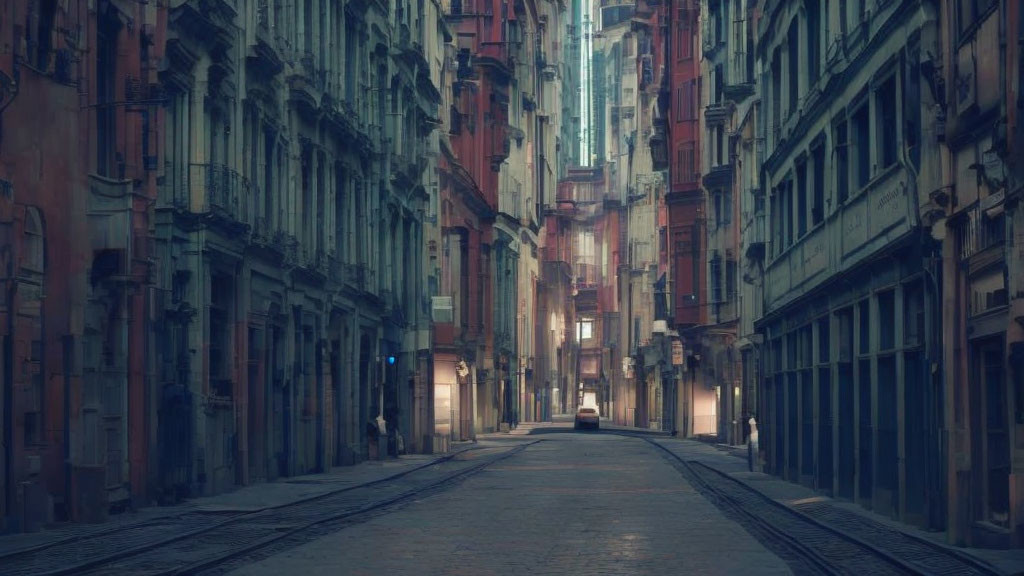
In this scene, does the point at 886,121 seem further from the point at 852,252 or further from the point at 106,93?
the point at 106,93

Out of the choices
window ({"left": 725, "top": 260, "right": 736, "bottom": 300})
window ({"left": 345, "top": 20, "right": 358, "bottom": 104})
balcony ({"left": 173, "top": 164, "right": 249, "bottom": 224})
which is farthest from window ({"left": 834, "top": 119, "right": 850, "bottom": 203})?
window ({"left": 725, "top": 260, "right": 736, "bottom": 300})

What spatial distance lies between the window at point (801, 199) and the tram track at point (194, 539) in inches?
423

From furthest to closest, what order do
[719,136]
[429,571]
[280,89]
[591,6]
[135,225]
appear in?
1. [591,6]
2. [719,136]
3. [280,89]
4. [135,225]
5. [429,571]

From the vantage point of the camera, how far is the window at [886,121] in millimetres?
27188

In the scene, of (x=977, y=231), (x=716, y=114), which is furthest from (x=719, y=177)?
(x=977, y=231)

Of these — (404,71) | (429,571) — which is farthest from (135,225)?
(404,71)

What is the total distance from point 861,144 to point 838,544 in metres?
10.2

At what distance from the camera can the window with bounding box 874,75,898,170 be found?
27188mm

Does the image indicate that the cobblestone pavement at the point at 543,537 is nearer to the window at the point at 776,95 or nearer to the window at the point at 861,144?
the window at the point at 861,144

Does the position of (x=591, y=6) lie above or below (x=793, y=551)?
above

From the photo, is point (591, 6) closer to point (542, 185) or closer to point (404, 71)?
point (542, 185)

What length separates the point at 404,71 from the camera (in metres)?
59.3

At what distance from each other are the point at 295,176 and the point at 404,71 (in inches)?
689

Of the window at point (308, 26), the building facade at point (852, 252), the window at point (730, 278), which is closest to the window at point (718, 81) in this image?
the window at point (730, 278)
